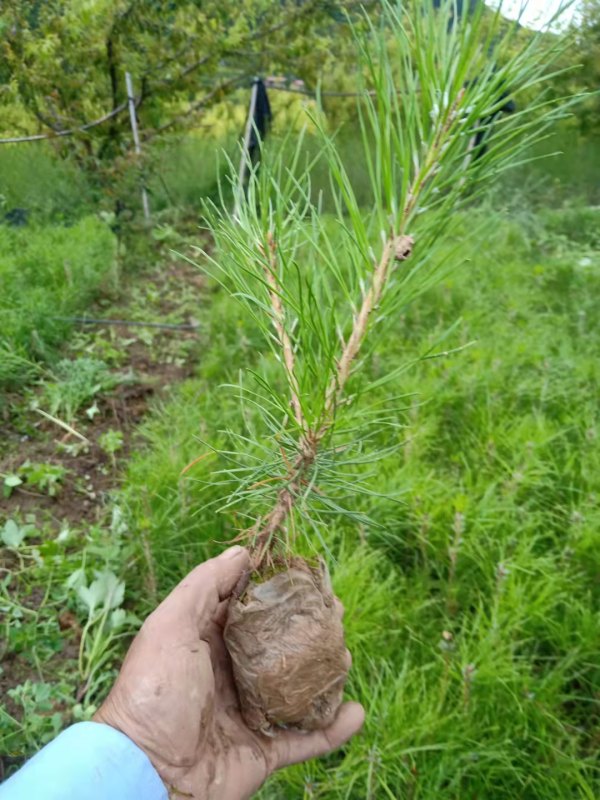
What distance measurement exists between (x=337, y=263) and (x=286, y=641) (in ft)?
2.44

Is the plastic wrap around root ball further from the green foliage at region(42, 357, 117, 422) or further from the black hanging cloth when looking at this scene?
the black hanging cloth

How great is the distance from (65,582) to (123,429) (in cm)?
94

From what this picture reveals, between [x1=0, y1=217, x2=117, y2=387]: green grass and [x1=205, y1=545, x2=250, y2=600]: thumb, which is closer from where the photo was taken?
[x1=205, y1=545, x2=250, y2=600]: thumb

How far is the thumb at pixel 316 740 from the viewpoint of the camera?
1.39m

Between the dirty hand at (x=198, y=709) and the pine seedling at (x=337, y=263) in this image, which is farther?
the dirty hand at (x=198, y=709)

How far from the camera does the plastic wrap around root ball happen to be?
1.21m

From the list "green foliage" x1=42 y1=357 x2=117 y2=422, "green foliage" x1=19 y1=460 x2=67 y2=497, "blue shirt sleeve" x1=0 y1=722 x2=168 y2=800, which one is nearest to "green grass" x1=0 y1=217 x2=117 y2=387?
"green foliage" x1=42 y1=357 x2=117 y2=422

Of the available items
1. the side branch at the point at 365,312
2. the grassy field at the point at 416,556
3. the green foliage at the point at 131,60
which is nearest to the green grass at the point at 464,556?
the grassy field at the point at 416,556

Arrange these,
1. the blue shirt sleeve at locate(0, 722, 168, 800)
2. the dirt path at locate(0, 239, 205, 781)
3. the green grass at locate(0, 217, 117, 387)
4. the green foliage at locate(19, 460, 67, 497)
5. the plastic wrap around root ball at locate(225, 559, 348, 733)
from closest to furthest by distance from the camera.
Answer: the blue shirt sleeve at locate(0, 722, 168, 800) < the plastic wrap around root ball at locate(225, 559, 348, 733) < the dirt path at locate(0, 239, 205, 781) < the green foliage at locate(19, 460, 67, 497) < the green grass at locate(0, 217, 117, 387)

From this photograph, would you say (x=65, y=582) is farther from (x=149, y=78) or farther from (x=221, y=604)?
(x=149, y=78)

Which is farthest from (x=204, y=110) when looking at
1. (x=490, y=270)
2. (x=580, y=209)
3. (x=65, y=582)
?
(x=65, y=582)

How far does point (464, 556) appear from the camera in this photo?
1.96 meters

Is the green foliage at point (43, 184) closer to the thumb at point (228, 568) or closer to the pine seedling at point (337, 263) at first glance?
the thumb at point (228, 568)

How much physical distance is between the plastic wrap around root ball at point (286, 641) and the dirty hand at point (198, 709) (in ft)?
0.35
